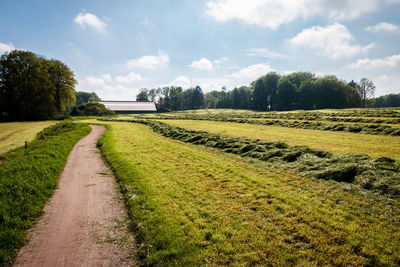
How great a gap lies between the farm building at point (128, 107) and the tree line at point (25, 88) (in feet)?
161

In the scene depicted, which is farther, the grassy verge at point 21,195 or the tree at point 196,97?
the tree at point 196,97

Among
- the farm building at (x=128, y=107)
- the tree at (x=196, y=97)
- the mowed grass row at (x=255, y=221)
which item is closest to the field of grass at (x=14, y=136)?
the mowed grass row at (x=255, y=221)

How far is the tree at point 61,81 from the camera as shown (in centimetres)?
5978

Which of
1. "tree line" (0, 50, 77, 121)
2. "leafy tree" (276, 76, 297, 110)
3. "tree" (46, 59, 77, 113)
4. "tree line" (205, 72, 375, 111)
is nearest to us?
"tree line" (0, 50, 77, 121)

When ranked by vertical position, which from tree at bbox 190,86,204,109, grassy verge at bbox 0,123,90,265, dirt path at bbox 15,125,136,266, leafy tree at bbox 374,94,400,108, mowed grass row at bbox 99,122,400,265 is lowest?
dirt path at bbox 15,125,136,266

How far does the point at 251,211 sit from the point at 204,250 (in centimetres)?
223

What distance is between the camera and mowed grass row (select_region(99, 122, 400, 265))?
14.6ft

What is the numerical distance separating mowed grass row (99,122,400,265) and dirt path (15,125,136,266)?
49 centimetres

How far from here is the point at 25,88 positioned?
51.8 meters

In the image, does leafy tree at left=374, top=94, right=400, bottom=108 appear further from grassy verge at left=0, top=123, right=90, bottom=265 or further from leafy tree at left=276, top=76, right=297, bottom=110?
grassy verge at left=0, top=123, right=90, bottom=265

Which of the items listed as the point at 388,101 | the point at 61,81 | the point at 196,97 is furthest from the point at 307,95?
the point at 61,81

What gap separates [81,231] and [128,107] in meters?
115

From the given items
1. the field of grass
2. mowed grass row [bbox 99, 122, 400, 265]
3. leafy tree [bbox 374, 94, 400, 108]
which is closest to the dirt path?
mowed grass row [bbox 99, 122, 400, 265]

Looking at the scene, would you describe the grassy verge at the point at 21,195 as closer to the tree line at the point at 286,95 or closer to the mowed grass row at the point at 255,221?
the mowed grass row at the point at 255,221
